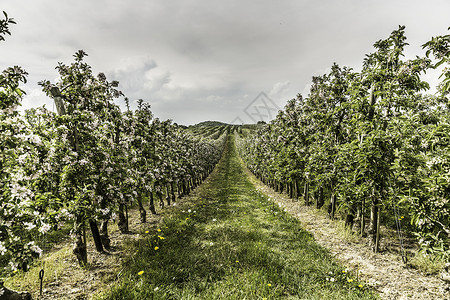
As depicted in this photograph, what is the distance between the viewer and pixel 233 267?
6.82 m

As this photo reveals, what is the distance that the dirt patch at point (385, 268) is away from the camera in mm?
5461

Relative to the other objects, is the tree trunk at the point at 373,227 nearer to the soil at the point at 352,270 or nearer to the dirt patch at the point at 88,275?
the soil at the point at 352,270

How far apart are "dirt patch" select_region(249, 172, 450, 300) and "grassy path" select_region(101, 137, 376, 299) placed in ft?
1.97

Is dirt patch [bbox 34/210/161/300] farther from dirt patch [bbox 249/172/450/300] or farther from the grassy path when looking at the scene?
dirt patch [bbox 249/172/450/300]

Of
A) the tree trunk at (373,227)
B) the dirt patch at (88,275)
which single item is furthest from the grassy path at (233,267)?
the tree trunk at (373,227)

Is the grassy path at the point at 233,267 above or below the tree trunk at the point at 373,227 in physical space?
below

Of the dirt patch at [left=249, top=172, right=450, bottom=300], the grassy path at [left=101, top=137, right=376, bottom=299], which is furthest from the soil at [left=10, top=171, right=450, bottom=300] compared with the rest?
the grassy path at [left=101, top=137, right=376, bottom=299]

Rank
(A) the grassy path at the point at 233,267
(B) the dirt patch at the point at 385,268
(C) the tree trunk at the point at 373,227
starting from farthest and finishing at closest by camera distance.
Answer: (C) the tree trunk at the point at 373,227 → (A) the grassy path at the point at 233,267 → (B) the dirt patch at the point at 385,268

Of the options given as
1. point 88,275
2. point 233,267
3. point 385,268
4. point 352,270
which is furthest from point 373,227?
point 88,275

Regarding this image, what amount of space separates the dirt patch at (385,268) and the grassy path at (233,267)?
601 mm

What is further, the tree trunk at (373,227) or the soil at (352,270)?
the tree trunk at (373,227)

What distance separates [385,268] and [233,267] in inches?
211

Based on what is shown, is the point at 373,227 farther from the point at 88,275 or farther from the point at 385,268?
the point at 88,275

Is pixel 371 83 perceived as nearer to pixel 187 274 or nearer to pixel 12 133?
pixel 187 274
